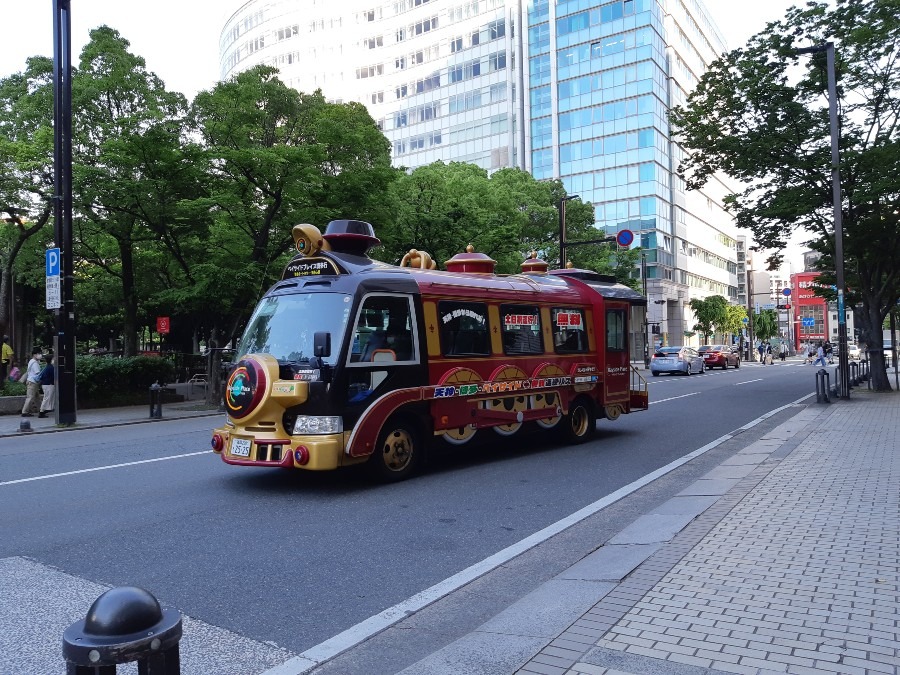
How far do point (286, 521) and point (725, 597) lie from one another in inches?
168

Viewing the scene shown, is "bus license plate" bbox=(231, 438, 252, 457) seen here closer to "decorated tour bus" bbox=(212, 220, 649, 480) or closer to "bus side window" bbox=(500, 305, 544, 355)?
"decorated tour bus" bbox=(212, 220, 649, 480)

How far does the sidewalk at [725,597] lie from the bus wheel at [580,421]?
4569 mm

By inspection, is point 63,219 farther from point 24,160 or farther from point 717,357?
point 717,357

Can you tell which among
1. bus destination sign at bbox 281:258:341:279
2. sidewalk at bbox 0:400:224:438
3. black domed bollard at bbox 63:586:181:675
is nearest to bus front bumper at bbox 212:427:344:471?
bus destination sign at bbox 281:258:341:279

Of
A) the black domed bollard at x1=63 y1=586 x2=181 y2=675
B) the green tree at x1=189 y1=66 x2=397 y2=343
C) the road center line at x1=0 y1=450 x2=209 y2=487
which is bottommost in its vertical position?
the road center line at x1=0 y1=450 x2=209 y2=487

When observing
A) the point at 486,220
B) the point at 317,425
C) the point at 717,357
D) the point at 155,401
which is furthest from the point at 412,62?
the point at 317,425

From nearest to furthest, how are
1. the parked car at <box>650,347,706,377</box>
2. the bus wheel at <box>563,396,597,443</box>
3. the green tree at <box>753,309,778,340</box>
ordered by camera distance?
the bus wheel at <box>563,396,597,443</box>, the parked car at <box>650,347,706,377</box>, the green tree at <box>753,309,778,340</box>

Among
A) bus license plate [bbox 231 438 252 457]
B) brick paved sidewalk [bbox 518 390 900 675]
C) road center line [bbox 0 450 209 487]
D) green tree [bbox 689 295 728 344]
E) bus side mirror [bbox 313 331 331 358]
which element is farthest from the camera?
green tree [bbox 689 295 728 344]

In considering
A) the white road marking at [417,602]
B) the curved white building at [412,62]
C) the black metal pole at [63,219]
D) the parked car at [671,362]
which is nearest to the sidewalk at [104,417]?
the black metal pole at [63,219]

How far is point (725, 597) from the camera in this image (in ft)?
15.3

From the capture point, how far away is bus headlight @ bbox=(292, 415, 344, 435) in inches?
328

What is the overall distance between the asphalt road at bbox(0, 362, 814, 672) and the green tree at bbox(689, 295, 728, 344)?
63.1 m

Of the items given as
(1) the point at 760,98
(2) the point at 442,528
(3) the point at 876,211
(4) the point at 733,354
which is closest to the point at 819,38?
(1) the point at 760,98

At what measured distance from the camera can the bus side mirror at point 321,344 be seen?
318 inches
